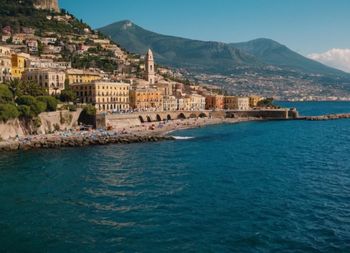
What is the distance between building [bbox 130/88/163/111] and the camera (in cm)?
8719

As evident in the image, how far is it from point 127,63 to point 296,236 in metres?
107

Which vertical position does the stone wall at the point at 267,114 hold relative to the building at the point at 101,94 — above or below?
below

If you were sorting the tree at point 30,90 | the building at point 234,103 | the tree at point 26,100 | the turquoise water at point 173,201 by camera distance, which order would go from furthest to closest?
the building at point 234,103 < the tree at point 30,90 < the tree at point 26,100 < the turquoise water at point 173,201

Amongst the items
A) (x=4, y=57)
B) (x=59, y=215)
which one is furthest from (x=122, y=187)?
(x=4, y=57)

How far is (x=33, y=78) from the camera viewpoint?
2867 inches

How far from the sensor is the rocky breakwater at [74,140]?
50528 millimetres

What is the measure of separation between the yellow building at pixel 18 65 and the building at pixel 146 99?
20.2 m

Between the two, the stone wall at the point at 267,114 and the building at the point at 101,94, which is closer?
the building at the point at 101,94

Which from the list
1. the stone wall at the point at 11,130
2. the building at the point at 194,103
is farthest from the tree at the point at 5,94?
the building at the point at 194,103

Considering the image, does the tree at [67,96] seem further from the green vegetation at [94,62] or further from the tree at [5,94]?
the green vegetation at [94,62]

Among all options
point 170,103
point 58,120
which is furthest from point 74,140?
point 170,103

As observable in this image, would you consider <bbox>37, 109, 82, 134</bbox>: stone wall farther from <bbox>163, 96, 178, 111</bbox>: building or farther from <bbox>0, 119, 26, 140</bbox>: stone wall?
<bbox>163, 96, 178, 111</bbox>: building

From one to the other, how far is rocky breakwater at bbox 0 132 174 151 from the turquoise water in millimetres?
3150

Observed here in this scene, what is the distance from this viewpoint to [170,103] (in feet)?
316
